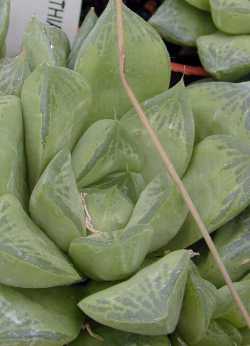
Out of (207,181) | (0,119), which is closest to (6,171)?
(0,119)

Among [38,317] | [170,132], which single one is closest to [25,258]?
[38,317]

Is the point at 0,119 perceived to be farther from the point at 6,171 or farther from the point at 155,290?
the point at 155,290

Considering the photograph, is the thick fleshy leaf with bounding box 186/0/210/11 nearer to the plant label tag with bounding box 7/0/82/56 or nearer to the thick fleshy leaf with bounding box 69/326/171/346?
the plant label tag with bounding box 7/0/82/56

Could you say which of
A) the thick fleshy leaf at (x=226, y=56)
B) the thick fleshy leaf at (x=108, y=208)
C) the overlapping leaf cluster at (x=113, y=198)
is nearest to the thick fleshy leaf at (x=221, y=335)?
the overlapping leaf cluster at (x=113, y=198)

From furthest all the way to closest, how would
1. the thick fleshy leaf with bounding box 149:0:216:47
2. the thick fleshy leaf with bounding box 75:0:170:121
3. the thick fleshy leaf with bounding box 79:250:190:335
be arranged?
the thick fleshy leaf with bounding box 149:0:216:47 < the thick fleshy leaf with bounding box 75:0:170:121 < the thick fleshy leaf with bounding box 79:250:190:335

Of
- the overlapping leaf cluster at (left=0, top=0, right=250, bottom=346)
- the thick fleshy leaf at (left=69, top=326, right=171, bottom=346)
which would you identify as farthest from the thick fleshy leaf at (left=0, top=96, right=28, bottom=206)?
the thick fleshy leaf at (left=69, top=326, right=171, bottom=346)

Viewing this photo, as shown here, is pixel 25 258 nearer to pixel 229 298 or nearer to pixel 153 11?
pixel 229 298

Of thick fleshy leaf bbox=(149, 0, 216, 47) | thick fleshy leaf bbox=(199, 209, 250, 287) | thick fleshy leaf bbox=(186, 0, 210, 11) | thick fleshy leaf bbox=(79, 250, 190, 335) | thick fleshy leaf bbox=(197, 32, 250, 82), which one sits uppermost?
thick fleshy leaf bbox=(186, 0, 210, 11)
